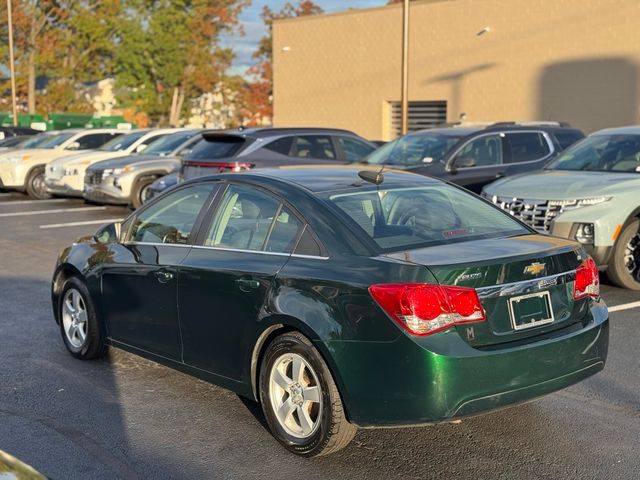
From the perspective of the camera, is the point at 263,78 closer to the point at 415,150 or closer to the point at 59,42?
the point at 59,42

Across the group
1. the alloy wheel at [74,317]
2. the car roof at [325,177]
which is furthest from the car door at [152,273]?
the alloy wheel at [74,317]

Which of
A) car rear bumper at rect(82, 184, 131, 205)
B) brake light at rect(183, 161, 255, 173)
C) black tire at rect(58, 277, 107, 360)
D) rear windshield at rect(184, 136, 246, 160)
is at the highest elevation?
rear windshield at rect(184, 136, 246, 160)

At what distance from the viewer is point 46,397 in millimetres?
5922

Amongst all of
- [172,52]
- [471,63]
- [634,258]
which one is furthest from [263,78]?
[634,258]

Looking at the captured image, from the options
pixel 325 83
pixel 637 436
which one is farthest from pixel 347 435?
pixel 325 83

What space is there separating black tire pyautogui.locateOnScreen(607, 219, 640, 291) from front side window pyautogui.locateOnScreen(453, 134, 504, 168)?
3.64 meters

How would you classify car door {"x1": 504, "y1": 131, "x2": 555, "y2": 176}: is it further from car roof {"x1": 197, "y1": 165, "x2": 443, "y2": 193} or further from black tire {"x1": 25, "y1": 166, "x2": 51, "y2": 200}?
black tire {"x1": 25, "y1": 166, "x2": 51, "y2": 200}

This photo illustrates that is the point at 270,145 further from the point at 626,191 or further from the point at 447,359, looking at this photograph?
the point at 447,359

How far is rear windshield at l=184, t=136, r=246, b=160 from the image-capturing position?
1335 cm

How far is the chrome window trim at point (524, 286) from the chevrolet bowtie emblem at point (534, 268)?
0.04m

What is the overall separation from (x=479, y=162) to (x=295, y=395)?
8.64 m

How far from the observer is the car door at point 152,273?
5.79m

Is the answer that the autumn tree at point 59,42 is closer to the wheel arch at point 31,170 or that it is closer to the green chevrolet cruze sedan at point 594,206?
the wheel arch at point 31,170

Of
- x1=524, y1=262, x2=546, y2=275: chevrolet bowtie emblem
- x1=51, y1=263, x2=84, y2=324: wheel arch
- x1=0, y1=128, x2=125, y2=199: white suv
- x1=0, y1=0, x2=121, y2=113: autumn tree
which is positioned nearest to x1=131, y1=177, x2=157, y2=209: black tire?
x1=0, y1=128, x2=125, y2=199: white suv
